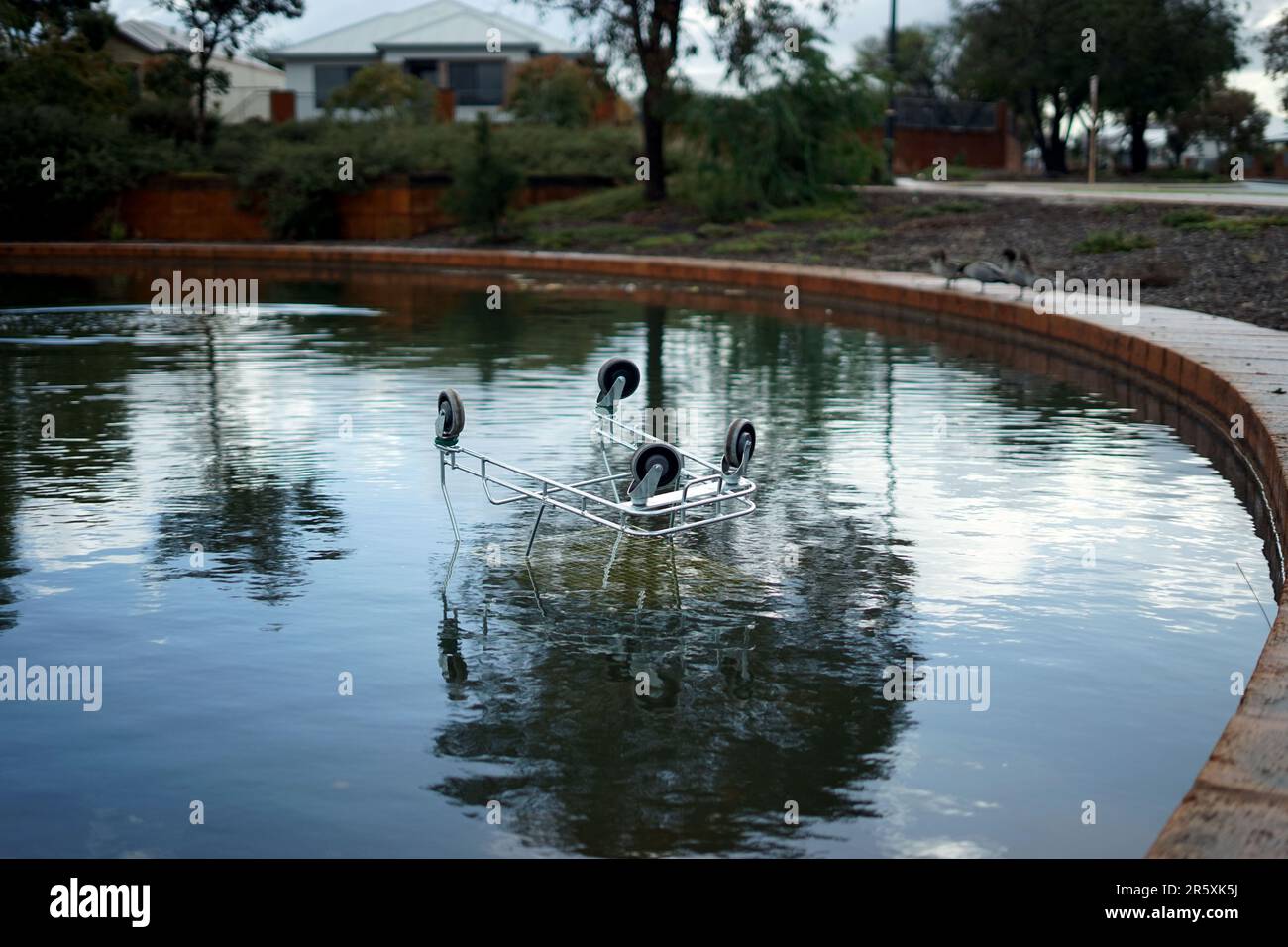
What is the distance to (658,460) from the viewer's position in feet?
19.4

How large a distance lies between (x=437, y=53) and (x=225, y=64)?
8395mm

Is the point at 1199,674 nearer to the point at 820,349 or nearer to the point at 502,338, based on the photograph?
the point at 820,349

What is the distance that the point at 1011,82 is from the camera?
4450 cm

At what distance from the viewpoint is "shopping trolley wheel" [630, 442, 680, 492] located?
5.89 metres

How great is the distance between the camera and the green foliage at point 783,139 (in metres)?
27.0

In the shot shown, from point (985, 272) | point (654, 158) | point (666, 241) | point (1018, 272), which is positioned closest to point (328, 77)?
point (654, 158)

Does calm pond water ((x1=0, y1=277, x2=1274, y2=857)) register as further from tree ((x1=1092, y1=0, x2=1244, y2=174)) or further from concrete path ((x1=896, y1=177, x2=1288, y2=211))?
tree ((x1=1092, y1=0, x2=1244, y2=174))

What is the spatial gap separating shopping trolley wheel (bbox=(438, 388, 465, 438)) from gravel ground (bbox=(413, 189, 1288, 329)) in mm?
9064

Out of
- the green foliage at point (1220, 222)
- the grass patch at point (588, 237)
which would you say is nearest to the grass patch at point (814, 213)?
the grass patch at point (588, 237)

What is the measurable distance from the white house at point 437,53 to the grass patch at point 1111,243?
44907mm

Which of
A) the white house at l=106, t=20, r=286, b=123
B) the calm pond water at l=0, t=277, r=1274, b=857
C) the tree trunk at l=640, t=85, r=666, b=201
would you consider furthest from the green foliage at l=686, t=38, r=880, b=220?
the white house at l=106, t=20, r=286, b=123

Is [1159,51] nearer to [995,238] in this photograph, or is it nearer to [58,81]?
[995,238]

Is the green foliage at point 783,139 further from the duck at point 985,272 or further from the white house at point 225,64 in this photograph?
the white house at point 225,64

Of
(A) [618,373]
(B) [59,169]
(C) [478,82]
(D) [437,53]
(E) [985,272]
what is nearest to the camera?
(A) [618,373]
